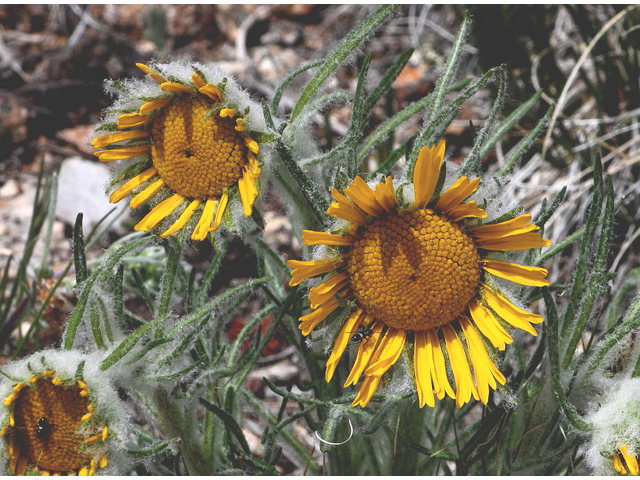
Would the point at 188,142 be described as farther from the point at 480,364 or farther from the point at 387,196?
the point at 480,364

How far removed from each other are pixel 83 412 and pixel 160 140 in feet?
2.32

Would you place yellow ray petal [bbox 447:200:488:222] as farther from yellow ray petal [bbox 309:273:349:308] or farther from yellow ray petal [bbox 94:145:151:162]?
yellow ray petal [bbox 94:145:151:162]

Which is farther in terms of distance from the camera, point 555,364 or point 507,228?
point 555,364

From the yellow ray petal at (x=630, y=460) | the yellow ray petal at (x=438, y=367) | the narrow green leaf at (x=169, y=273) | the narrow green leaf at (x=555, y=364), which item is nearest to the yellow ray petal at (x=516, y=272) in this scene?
the narrow green leaf at (x=555, y=364)

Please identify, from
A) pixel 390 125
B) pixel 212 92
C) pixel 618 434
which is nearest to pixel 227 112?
pixel 212 92

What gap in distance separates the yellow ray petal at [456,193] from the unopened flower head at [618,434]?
63 cm

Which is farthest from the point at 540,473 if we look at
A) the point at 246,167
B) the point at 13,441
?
the point at 13,441

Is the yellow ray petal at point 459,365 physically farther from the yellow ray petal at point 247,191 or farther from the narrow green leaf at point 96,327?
the narrow green leaf at point 96,327

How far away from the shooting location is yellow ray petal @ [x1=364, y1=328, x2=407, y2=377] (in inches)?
57.1

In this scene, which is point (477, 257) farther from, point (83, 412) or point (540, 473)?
point (83, 412)

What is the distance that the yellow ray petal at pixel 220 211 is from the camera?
147cm

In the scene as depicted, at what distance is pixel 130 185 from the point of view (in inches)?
63.3

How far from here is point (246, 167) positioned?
152 cm

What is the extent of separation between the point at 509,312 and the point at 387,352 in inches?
12.3
